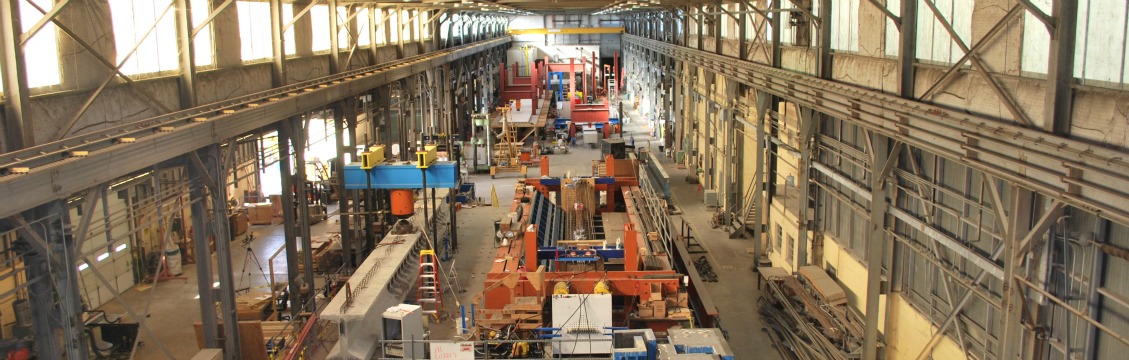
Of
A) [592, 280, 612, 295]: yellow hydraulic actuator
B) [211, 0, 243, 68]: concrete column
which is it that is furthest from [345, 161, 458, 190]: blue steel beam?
[592, 280, 612, 295]: yellow hydraulic actuator

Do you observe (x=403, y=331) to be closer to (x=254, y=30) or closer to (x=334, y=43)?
A: (x=254, y=30)

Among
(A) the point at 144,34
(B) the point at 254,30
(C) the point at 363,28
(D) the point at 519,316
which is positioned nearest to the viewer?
(A) the point at 144,34

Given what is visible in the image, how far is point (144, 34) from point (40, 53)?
52.8 inches

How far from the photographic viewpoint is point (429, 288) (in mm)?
14609

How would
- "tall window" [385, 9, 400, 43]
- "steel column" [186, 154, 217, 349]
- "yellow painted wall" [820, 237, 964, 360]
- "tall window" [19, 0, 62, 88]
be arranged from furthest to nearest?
"tall window" [385, 9, 400, 43], "steel column" [186, 154, 217, 349], "yellow painted wall" [820, 237, 964, 360], "tall window" [19, 0, 62, 88]

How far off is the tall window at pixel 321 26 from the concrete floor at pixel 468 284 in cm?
464

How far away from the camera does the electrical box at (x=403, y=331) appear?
10336 millimetres

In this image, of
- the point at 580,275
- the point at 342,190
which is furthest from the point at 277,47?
the point at 580,275

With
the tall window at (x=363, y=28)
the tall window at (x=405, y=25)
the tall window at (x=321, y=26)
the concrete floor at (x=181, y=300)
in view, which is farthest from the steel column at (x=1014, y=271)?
the tall window at (x=405, y=25)

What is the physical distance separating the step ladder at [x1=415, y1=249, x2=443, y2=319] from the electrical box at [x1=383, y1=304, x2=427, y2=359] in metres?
3.61

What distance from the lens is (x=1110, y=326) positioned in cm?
683

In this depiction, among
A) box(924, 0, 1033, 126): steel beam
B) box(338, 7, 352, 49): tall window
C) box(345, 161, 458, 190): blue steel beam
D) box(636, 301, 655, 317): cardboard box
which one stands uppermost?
box(338, 7, 352, 49): tall window

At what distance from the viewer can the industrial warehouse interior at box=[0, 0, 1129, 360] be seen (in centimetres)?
724

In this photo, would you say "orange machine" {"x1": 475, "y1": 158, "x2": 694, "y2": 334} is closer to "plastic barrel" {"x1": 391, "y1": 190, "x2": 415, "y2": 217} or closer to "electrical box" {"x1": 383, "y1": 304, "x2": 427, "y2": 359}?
"electrical box" {"x1": 383, "y1": 304, "x2": 427, "y2": 359}
